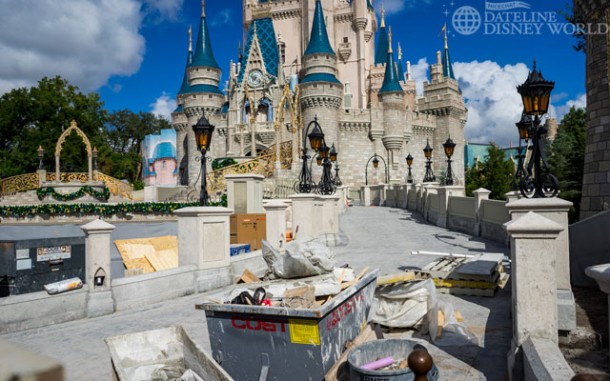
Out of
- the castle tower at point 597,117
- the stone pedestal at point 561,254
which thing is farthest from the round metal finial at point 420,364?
the castle tower at point 597,117

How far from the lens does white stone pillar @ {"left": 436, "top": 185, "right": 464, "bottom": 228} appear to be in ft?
62.2

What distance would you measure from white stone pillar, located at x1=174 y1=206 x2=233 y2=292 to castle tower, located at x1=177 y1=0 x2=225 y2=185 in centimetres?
3502

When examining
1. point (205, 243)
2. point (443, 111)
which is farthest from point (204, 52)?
point (205, 243)

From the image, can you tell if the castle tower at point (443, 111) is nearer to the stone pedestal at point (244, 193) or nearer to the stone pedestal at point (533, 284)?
the stone pedestal at point (244, 193)

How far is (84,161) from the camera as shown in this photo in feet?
146

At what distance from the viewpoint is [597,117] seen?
13.9m

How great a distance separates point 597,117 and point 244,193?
484 inches

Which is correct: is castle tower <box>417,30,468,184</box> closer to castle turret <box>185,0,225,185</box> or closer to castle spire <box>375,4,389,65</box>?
castle spire <box>375,4,389,65</box>

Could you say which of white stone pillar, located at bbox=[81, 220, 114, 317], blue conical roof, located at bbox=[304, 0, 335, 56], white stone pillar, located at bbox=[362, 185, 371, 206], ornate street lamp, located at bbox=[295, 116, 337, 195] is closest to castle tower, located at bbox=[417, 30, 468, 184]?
white stone pillar, located at bbox=[362, 185, 371, 206]

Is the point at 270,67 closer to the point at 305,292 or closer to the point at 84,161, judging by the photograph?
the point at 84,161

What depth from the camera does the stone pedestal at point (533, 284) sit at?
153 inches

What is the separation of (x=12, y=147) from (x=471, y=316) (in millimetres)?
50883

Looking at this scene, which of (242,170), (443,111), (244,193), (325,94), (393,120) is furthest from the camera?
(443,111)

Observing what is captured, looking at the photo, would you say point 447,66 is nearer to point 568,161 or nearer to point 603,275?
point 568,161
